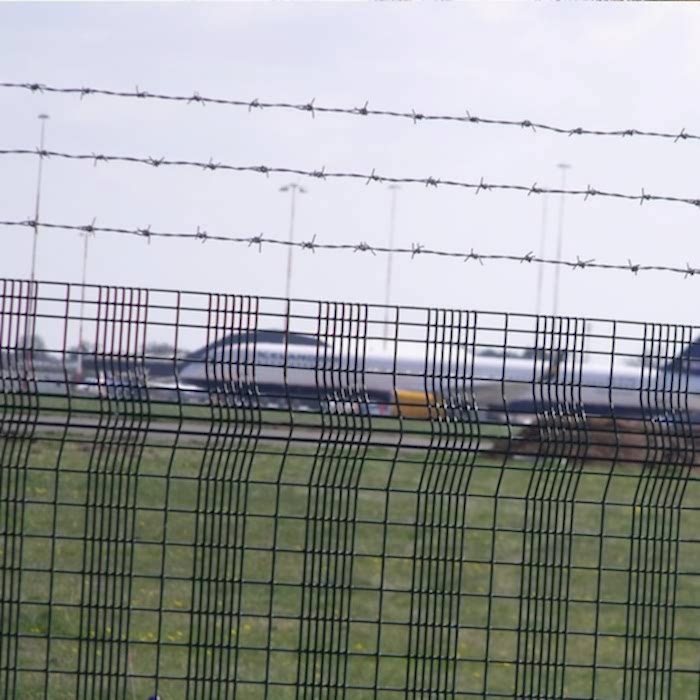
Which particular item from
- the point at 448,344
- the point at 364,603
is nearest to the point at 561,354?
the point at 448,344

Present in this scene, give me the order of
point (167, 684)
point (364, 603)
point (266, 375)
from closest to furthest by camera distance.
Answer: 1. point (266, 375)
2. point (167, 684)
3. point (364, 603)

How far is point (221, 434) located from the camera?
4457mm

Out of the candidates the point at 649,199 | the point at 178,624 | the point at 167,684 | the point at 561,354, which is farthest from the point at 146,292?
the point at 178,624

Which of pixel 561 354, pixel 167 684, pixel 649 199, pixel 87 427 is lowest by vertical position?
pixel 167 684

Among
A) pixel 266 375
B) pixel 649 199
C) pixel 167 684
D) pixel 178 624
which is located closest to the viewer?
pixel 649 199

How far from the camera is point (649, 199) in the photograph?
190 inches

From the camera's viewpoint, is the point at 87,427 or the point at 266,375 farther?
the point at 266,375

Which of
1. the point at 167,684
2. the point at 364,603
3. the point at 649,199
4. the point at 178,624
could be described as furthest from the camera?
the point at 364,603

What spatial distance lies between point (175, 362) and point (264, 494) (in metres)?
9.38

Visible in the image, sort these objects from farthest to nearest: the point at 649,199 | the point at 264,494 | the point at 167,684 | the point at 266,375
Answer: the point at 264,494
the point at 167,684
the point at 266,375
the point at 649,199

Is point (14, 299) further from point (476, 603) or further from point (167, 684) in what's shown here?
point (476, 603)

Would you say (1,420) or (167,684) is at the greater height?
(1,420)

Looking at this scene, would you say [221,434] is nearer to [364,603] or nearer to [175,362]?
[175,362]

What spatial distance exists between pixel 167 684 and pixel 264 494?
17.1 feet
